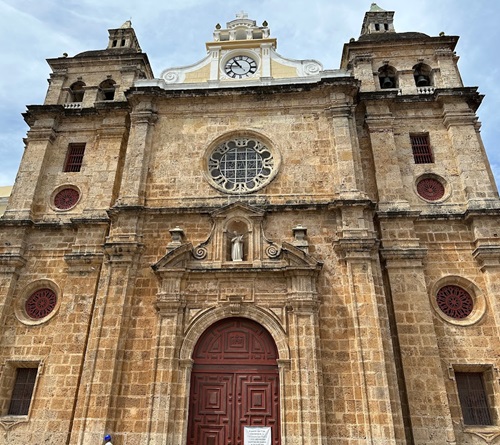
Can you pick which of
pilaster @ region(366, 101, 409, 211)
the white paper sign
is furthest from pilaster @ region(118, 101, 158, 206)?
pilaster @ region(366, 101, 409, 211)

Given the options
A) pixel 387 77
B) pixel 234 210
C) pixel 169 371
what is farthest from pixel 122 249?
pixel 387 77

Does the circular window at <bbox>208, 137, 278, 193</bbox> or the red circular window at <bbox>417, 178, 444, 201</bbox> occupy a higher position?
the circular window at <bbox>208, 137, 278, 193</bbox>

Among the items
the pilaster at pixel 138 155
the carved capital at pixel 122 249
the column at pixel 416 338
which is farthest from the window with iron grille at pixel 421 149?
the carved capital at pixel 122 249

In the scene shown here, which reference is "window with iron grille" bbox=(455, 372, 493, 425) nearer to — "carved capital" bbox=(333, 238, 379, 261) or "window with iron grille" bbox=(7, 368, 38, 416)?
"carved capital" bbox=(333, 238, 379, 261)

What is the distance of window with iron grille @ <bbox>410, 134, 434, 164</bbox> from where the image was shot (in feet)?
44.4

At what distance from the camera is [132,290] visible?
11445 mm

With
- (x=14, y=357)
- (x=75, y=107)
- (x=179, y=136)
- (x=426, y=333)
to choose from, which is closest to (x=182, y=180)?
(x=179, y=136)

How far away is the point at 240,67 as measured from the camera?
1563cm

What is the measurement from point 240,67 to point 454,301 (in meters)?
10.7

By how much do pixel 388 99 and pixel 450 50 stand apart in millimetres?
3820

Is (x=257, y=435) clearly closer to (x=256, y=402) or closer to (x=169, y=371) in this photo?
(x=256, y=402)

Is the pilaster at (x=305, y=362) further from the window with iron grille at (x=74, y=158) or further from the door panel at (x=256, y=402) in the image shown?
the window with iron grille at (x=74, y=158)

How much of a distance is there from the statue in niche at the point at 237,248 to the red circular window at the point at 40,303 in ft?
17.8

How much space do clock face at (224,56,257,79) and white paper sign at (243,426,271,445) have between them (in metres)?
11.5
